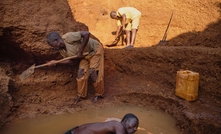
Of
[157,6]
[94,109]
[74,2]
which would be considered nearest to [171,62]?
[94,109]

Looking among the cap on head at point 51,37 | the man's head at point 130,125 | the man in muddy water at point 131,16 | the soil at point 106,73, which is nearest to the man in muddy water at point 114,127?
the man's head at point 130,125

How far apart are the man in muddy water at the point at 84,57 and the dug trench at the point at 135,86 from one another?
0.32m

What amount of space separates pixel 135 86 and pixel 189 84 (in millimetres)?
1342

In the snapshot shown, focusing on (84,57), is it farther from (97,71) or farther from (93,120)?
(93,120)

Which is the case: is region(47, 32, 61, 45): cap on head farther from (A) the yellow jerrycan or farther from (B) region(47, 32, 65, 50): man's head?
(A) the yellow jerrycan

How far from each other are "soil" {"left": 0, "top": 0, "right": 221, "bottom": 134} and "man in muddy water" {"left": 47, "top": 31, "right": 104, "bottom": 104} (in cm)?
32

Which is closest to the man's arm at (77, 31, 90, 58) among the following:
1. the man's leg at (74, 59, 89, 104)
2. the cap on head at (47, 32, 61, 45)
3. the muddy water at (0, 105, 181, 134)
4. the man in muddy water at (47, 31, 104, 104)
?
the man in muddy water at (47, 31, 104, 104)

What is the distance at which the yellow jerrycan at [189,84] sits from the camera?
369 cm

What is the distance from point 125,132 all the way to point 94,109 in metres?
1.71

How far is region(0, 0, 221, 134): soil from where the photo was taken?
376cm

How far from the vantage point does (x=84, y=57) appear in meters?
4.15

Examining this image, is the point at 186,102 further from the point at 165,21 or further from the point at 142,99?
the point at 165,21

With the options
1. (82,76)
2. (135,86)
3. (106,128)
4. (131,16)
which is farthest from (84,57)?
(131,16)

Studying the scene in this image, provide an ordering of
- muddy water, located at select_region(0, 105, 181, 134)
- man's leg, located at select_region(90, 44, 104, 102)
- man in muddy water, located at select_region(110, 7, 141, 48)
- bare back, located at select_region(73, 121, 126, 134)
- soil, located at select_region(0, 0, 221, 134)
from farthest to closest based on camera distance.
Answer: man in muddy water, located at select_region(110, 7, 141, 48)
man's leg, located at select_region(90, 44, 104, 102)
soil, located at select_region(0, 0, 221, 134)
muddy water, located at select_region(0, 105, 181, 134)
bare back, located at select_region(73, 121, 126, 134)
